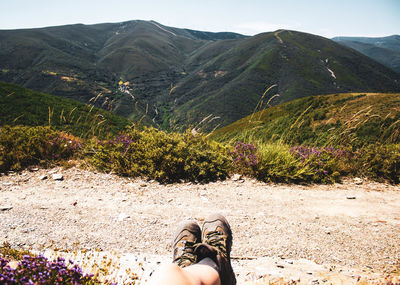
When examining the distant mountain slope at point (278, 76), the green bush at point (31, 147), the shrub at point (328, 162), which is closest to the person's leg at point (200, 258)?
the shrub at point (328, 162)

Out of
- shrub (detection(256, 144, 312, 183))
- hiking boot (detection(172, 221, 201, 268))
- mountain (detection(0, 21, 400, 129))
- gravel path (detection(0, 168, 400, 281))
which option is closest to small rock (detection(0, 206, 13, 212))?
gravel path (detection(0, 168, 400, 281))

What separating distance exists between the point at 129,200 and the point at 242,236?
2073mm

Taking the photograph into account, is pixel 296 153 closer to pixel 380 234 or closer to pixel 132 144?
pixel 380 234

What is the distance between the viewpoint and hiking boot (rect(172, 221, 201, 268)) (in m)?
2.11

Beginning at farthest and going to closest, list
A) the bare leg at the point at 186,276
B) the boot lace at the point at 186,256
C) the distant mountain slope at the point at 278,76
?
the distant mountain slope at the point at 278,76 → the boot lace at the point at 186,256 → the bare leg at the point at 186,276

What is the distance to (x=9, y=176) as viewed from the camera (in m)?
4.70

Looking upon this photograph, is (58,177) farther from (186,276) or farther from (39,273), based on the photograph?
(186,276)

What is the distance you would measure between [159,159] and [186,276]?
11.8ft

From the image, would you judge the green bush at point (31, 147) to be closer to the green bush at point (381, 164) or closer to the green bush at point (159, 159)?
the green bush at point (159, 159)

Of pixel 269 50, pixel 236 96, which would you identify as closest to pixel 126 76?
pixel 236 96

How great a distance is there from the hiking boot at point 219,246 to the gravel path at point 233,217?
13.2 inches

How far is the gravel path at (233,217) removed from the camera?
273cm

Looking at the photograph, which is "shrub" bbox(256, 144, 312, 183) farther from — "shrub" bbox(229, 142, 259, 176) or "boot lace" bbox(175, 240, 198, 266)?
"boot lace" bbox(175, 240, 198, 266)

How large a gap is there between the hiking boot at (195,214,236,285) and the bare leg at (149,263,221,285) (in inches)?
4.4
